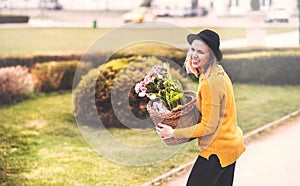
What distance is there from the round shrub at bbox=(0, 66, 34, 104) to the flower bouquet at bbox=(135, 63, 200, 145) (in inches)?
232

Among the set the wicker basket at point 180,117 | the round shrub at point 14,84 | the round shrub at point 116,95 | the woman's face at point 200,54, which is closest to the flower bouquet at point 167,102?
the wicker basket at point 180,117

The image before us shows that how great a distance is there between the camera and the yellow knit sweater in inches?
118

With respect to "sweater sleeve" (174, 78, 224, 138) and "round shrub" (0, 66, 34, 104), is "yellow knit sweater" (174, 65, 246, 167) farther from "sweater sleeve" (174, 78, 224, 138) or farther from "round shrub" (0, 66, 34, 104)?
"round shrub" (0, 66, 34, 104)

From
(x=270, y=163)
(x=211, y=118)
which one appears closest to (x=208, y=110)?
(x=211, y=118)

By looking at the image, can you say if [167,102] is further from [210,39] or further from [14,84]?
[14,84]

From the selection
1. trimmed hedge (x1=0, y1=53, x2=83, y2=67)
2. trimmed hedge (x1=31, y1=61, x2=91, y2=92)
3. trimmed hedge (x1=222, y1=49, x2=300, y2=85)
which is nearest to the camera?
trimmed hedge (x1=31, y1=61, x2=91, y2=92)

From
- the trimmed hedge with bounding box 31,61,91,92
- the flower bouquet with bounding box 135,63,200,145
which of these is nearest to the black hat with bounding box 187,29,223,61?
the flower bouquet with bounding box 135,63,200,145

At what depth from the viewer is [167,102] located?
10.4 feet

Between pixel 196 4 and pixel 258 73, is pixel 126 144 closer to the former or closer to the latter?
pixel 258 73

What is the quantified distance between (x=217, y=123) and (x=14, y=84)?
21.3 feet

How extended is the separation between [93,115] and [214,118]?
15.1 feet

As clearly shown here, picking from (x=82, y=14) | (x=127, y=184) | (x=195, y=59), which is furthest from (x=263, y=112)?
(x=82, y=14)

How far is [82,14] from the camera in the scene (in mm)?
16938

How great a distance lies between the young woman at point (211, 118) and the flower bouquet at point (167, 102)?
0.16ft
